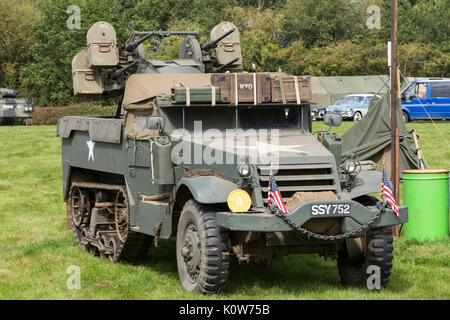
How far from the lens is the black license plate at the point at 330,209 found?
7.74 metres

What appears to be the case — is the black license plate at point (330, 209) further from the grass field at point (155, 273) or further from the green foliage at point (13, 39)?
the green foliage at point (13, 39)

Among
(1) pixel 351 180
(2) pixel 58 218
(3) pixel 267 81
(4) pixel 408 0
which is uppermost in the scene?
(4) pixel 408 0

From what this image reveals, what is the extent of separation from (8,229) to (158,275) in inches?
179

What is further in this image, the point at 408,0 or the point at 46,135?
the point at 408,0

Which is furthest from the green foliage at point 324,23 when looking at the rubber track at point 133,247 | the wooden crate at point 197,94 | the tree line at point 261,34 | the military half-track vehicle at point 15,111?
the wooden crate at point 197,94

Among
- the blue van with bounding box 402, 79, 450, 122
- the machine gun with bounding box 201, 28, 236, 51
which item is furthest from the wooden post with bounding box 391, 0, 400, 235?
the blue van with bounding box 402, 79, 450, 122

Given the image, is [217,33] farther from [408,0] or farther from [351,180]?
[408,0]

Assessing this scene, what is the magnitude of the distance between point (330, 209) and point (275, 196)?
518mm

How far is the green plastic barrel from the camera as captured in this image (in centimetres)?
1126

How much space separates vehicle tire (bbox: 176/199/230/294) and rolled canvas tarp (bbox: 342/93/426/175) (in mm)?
9372

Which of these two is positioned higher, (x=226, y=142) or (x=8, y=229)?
(x=226, y=142)

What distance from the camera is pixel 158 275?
9.73 meters

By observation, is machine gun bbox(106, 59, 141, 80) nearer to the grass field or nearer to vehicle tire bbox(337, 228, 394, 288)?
the grass field

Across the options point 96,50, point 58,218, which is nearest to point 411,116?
point 58,218
